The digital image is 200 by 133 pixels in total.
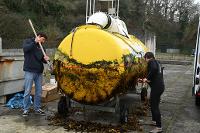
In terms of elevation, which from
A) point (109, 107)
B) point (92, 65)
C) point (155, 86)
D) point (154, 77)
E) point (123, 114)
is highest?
point (92, 65)

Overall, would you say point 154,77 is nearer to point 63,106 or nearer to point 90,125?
point 90,125

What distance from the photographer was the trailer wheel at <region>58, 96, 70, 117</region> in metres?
9.56

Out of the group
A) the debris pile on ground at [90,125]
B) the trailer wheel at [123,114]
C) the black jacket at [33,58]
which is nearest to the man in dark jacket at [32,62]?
the black jacket at [33,58]

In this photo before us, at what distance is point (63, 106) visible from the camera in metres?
9.59

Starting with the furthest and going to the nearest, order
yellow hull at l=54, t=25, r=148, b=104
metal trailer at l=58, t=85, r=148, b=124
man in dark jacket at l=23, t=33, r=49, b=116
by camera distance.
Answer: man in dark jacket at l=23, t=33, r=49, b=116
metal trailer at l=58, t=85, r=148, b=124
yellow hull at l=54, t=25, r=148, b=104

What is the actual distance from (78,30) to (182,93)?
734 centimetres

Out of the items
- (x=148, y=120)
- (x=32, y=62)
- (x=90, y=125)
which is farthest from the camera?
(x=148, y=120)

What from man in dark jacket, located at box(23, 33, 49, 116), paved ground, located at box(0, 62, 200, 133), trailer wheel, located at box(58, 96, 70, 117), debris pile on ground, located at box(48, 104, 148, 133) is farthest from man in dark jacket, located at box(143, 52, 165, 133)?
man in dark jacket, located at box(23, 33, 49, 116)

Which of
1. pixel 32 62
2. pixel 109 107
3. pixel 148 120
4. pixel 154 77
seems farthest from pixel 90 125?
pixel 32 62

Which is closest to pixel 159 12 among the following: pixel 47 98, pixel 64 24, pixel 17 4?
pixel 64 24

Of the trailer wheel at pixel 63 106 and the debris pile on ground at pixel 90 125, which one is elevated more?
the trailer wheel at pixel 63 106

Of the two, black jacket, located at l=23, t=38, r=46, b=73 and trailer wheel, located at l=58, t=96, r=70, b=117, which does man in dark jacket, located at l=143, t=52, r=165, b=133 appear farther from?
black jacket, located at l=23, t=38, r=46, b=73

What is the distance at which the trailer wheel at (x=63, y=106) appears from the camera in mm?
9562

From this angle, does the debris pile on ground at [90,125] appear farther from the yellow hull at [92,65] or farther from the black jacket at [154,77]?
the black jacket at [154,77]
